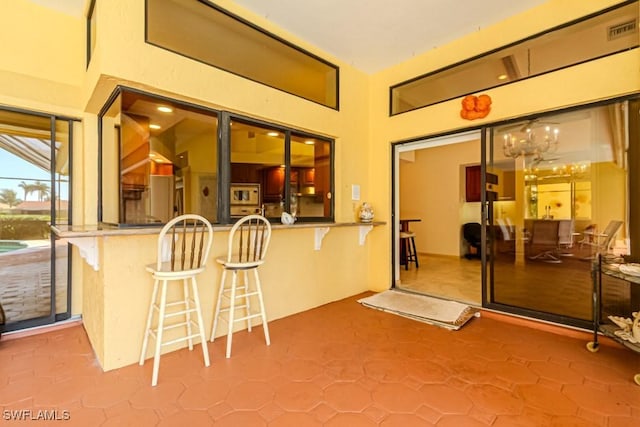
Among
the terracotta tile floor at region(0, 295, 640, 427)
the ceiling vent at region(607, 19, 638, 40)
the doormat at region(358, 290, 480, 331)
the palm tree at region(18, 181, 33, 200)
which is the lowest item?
the terracotta tile floor at region(0, 295, 640, 427)

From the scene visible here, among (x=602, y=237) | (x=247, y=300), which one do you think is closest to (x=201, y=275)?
(x=247, y=300)

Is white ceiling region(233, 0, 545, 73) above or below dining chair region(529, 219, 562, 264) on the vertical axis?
above

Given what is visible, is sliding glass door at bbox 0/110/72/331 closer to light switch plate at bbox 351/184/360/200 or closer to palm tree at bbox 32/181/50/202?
palm tree at bbox 32/181/50/202

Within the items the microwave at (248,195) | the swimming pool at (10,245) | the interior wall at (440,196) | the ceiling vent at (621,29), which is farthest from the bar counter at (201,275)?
the interior wall at (440,196)

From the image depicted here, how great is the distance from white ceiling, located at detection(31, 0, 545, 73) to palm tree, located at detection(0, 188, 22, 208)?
1796 millimetres

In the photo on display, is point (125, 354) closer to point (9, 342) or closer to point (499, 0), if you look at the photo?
point (9, 342)

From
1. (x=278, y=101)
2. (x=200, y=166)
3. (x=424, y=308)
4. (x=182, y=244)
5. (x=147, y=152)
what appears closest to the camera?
(x=182, y=244)

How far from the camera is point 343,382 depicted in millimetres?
2041

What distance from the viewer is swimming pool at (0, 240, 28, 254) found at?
2793 mm

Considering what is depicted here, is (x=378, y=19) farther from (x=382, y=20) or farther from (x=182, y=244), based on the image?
(x=182, y=244)

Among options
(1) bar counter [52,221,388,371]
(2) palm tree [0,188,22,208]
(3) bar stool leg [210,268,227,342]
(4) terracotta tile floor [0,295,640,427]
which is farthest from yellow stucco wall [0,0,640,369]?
(2) palm tree [0,188,22,208]

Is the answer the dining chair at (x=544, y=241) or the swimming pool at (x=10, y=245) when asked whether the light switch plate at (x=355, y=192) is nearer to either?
the dining chair at (x=544, y=241)

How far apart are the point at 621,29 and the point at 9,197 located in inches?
228

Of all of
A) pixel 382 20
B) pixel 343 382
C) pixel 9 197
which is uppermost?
pixel 382 20
